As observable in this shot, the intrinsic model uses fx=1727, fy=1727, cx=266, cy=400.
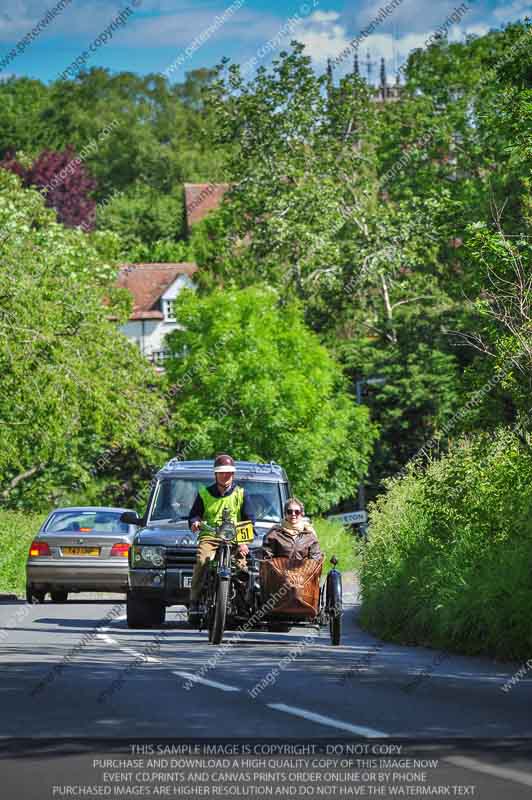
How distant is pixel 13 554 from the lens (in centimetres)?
3988

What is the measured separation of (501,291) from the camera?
73.8ft

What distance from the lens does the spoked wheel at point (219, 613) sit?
57.2 feet

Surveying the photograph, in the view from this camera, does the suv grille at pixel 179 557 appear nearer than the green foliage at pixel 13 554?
Yes

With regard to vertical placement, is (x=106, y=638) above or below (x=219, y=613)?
below

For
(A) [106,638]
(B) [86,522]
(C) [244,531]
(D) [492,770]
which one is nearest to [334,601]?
(C) [244,531]

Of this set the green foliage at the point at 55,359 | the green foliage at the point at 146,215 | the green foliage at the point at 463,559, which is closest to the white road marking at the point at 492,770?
the green foliage at the point at 463,559

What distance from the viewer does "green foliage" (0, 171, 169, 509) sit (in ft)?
136

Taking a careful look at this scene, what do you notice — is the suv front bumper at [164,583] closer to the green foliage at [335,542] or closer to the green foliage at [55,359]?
the green foliage at [55,359]

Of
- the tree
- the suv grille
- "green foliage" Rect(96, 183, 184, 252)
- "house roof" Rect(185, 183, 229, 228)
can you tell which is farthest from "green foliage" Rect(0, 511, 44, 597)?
"green foliage" Rect(96, 183, 184, 252)

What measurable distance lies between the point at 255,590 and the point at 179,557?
3753 millimetres

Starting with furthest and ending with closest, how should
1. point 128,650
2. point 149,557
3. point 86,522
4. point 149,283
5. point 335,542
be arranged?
point 149,283, point 335,542, point 86,522, point 149,557, point 128,650

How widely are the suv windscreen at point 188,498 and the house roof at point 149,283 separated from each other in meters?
73.8

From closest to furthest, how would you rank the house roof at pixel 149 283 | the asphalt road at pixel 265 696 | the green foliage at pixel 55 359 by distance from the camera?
the asphalt road at pixel 265 696, the green foliage at pixel 55 359, the house roof at pixel 149 283

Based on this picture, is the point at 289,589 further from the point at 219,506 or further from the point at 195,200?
the point at 195,200
